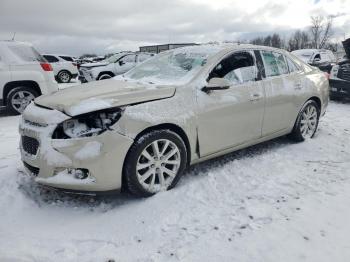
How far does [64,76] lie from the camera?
17938 millimetres

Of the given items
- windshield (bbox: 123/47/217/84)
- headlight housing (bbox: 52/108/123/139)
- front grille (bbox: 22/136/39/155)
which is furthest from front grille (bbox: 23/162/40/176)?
windshield (bbox: 123/47/217/84)

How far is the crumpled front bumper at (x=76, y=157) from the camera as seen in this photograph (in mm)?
3074

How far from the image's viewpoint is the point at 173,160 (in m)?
A: 3.64

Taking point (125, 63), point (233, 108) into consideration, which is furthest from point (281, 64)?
point (125, 63)

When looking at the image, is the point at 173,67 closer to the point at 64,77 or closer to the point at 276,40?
the point at 64,77

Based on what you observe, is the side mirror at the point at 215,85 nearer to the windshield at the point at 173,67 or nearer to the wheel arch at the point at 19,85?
the windshield at the point at 173,67

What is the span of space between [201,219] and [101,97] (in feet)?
4.88

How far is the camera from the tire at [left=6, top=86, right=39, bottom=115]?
7778mm

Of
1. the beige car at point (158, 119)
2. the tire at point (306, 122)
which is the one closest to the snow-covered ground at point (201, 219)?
the beige car at point (158, 119)

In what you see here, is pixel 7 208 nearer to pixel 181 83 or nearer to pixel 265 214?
pixel 181 83

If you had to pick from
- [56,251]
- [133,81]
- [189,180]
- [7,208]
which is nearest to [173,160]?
[189,180]

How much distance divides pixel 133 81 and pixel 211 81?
0.97m

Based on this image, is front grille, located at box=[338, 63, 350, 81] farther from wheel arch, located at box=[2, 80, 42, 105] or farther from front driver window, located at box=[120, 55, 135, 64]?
front driver window, located at box=[120, 55, 135, 64]

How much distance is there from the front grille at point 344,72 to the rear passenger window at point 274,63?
16.8 ft
